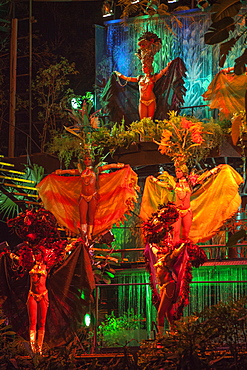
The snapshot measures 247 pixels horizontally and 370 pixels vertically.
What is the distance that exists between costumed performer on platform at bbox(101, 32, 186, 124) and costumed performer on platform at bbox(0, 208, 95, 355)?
5307 millimetres

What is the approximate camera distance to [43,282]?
8.01m

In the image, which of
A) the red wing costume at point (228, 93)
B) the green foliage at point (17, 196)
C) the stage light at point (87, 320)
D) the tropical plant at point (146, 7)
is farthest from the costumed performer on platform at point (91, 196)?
the stage light at point (87, 320)

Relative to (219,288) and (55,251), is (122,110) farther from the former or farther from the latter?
(55,251)

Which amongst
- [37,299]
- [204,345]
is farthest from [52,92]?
[204,345]

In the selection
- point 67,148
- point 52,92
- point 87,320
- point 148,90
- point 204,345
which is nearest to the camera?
point 204,345

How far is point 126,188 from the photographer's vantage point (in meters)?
11.6

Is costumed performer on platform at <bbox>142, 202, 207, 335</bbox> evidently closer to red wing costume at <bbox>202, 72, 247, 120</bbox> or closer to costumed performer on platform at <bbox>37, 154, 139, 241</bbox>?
costumed performer on platform at <bbox>37, 154, 139, 241</bbox>

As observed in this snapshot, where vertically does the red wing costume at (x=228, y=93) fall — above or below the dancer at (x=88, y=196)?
above

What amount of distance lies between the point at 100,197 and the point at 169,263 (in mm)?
4171

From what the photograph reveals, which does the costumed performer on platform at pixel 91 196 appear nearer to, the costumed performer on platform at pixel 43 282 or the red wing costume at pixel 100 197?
the red wing costume at pixel 100 197

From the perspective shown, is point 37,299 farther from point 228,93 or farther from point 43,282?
point 228,93

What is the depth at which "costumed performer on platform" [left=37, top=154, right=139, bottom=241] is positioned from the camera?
11.6 m

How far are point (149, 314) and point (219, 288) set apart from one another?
49.2 inches

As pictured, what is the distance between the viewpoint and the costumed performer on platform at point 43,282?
7.97 meters
